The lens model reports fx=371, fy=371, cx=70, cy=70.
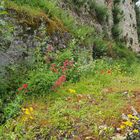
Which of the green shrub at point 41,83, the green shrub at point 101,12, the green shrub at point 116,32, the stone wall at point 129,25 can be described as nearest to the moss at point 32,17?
the green shrub at point 41,83

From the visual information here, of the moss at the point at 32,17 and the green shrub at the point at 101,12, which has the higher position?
the green shrub at the point at 101,12

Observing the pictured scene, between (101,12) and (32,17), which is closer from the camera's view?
(32,17)

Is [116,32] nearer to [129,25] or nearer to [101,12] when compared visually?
[101,12]

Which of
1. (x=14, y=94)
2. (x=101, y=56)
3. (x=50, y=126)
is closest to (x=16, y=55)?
(x=14, y=94)

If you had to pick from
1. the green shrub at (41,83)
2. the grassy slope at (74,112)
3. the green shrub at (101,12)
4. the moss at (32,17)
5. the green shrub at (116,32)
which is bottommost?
the grassy slope at (74,112)

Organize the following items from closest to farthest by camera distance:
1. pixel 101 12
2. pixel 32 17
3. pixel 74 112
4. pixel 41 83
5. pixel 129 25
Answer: pixel 74 112
pixel 41 83
pixel 32 17
pixel 101 12
pixel 129 25

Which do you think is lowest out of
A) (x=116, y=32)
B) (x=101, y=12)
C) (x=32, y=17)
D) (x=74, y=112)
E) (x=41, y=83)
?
(x=74, y=112)

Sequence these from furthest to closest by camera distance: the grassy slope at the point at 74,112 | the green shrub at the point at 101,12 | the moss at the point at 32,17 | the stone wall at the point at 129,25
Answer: the stone wall at the point at 129,25 → the green shrub at the point at 101,12 → the moss at the point at 32,17 → the grassy slope at the point at 74,112

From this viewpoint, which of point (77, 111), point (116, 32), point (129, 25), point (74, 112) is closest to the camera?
Answer: point (74, 112)

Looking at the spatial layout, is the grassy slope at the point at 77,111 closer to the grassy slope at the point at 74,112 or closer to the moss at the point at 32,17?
the grassy slope at the point at 74,112

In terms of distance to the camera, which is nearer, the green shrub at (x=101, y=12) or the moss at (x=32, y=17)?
the moss at (x=32, y=17)

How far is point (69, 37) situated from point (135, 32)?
37.0ft

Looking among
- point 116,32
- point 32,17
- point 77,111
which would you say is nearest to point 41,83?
point 77,111

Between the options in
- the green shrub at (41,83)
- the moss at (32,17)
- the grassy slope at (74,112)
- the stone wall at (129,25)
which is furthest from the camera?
the stone wall at (129,25)
